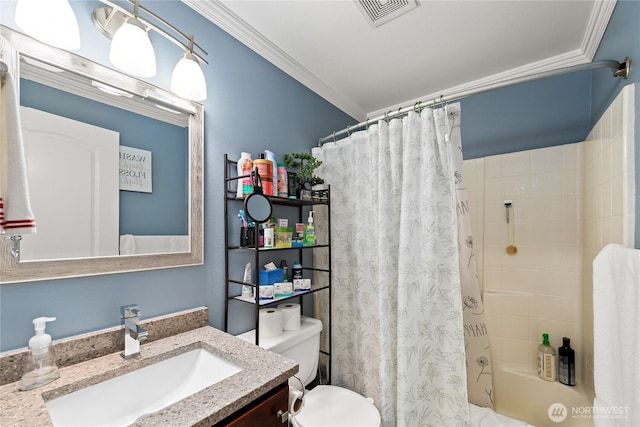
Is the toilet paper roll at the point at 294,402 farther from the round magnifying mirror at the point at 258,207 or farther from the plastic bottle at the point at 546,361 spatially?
the plastic bottle at the point at 546,361

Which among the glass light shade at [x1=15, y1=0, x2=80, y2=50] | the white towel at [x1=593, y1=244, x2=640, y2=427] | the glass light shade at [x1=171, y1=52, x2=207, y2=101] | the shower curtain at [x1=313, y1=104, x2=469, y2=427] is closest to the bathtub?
the shower curtain at [x1=313, y1=104, x2=469, y2=427]

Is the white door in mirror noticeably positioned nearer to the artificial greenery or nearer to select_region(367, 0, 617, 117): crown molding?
the artificial greenery

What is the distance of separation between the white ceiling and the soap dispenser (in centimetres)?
138

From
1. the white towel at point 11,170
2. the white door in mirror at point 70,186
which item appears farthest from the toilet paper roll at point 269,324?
the white towel at point 11,170

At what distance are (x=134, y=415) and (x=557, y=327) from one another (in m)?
2.26

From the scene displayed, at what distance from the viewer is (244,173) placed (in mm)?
1324

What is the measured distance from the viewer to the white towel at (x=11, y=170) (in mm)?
596

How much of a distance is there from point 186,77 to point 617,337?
1763mm

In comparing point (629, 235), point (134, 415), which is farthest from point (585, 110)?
point (134, 415)

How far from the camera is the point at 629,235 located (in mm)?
992

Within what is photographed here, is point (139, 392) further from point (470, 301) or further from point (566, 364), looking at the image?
point (566, 364)

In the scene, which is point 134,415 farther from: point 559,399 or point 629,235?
point 559,399

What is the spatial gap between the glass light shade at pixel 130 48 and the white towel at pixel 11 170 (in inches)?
15.3

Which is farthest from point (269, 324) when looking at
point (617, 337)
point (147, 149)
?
point (617, 337)
